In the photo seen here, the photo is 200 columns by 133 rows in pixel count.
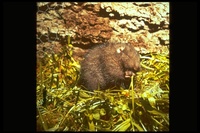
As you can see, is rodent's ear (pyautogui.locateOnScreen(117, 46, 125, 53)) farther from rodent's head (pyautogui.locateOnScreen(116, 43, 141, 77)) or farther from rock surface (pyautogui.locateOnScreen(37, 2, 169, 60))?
rock surface (pyautogui.locateOnScreen(37, 2, 169, 60))

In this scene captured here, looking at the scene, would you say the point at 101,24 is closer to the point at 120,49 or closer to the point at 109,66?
the point at 120,49

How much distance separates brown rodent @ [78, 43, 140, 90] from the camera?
338 centimetres

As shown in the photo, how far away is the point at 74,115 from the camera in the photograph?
2.73 metres

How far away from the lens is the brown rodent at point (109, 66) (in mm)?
3375

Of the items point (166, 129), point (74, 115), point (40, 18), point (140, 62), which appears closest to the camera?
point (166, 129)

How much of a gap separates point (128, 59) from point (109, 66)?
0.27 meters

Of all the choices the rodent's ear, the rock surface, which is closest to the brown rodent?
the rodent's ear

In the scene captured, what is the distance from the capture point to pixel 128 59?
3420 mm

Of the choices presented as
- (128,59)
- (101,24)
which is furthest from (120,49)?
(101,24)

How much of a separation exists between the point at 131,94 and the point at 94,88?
0.53 metres

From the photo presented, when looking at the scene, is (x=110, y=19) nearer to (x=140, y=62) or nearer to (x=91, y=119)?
(x=140, y=62)

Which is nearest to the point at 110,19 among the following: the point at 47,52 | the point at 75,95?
the point at 47,52

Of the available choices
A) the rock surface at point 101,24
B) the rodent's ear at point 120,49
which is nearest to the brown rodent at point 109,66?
the rodent's ear at point 120,49

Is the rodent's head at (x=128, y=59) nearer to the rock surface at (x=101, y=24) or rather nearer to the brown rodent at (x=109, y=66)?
the brown rodent at (x=109, y=66)
